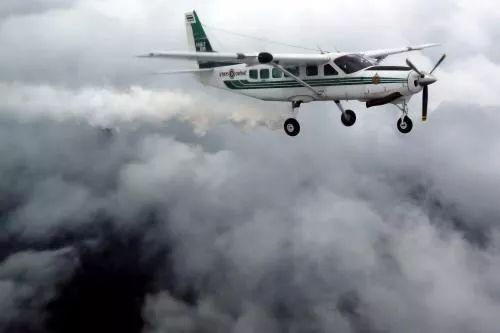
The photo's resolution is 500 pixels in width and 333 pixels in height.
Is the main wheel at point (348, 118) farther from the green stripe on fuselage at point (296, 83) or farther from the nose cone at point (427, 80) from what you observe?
the nose cone at point (427, 80)

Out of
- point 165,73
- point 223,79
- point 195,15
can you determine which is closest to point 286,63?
point 223,79

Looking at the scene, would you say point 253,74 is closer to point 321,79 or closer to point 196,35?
point 321,79

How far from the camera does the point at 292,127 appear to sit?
33812 millimetres

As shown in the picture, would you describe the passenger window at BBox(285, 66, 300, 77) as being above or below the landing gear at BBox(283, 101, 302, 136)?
above

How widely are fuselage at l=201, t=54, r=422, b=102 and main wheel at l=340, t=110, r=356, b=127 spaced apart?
1990 mm

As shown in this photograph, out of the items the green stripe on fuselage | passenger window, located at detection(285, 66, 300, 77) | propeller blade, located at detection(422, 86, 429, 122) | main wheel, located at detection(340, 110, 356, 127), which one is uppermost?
passenger window, located at detection(285, 66, 300, 77)

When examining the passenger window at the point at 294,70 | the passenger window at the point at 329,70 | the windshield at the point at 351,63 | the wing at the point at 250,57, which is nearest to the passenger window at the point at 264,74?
the passenger window at the point at 294,70

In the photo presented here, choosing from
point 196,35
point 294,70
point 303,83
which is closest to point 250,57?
point 294,70

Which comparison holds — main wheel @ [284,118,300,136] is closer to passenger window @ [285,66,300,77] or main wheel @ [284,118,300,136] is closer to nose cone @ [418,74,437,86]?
passenger window @ [285,66,300,77]

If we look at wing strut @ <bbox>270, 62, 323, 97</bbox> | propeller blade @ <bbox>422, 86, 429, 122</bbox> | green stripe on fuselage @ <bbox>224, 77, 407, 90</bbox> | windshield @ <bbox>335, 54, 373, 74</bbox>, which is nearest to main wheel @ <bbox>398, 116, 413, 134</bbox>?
propeller blade @ <bbox>422, 86, 429, 122</bbox>

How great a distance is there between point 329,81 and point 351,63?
157 centimetres

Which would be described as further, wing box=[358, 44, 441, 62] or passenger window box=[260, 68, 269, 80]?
wing box=[358, 44, 441, 62]

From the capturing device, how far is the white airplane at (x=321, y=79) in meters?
29.3

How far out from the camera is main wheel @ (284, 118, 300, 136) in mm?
33688
